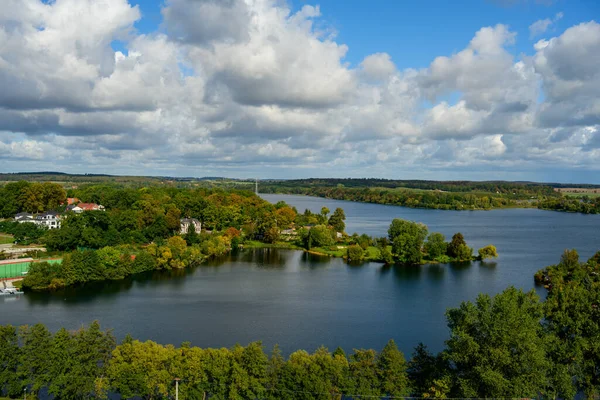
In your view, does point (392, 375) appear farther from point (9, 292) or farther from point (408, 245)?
point (408, 245)

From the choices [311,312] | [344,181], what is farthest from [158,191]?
[344,181]

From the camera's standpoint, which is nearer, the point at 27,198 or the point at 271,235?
the point at 271,235

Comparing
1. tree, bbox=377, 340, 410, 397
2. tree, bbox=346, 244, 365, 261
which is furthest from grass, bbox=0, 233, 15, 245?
tree, bbox=377, 340, 410, 397

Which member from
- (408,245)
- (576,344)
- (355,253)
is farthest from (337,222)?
A: (576,344)

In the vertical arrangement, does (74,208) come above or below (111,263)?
above

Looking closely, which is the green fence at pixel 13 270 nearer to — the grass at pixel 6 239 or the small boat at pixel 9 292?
the small boat at pixel 9 292

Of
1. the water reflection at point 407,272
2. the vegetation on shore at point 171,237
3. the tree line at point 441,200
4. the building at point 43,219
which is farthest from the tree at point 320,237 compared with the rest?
the tree line at point 441,200
